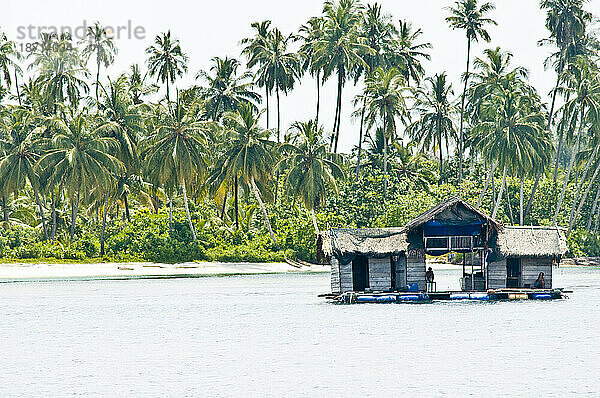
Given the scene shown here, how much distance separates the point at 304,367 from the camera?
22.0m

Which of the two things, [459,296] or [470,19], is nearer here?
[459,296]

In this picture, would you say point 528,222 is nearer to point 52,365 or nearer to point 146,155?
point 146,155

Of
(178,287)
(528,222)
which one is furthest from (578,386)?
(528,222)

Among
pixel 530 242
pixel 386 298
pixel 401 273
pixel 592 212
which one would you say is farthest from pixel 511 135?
pixel 386 298

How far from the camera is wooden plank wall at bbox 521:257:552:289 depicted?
118 ft

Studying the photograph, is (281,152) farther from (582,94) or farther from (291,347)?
(291,347)

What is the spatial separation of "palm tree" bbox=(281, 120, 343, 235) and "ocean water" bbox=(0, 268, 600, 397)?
1781 centimetres

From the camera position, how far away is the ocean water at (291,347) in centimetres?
1950

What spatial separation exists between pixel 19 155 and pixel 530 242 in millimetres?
36795

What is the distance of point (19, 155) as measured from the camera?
58281mm

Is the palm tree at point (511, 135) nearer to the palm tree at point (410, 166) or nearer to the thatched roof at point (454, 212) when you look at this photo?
the palm tree at point (410, 166)

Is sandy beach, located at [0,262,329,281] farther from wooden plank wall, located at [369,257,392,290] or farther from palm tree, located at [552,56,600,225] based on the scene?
wooden plank wall, located at [369,257,392,290]

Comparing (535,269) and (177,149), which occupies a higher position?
(177,149)

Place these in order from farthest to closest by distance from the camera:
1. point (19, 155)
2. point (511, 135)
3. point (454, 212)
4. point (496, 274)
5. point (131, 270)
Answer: point (511, 135), point (19, 155), point (131, 270), point (496, 274), point (454, 212)
